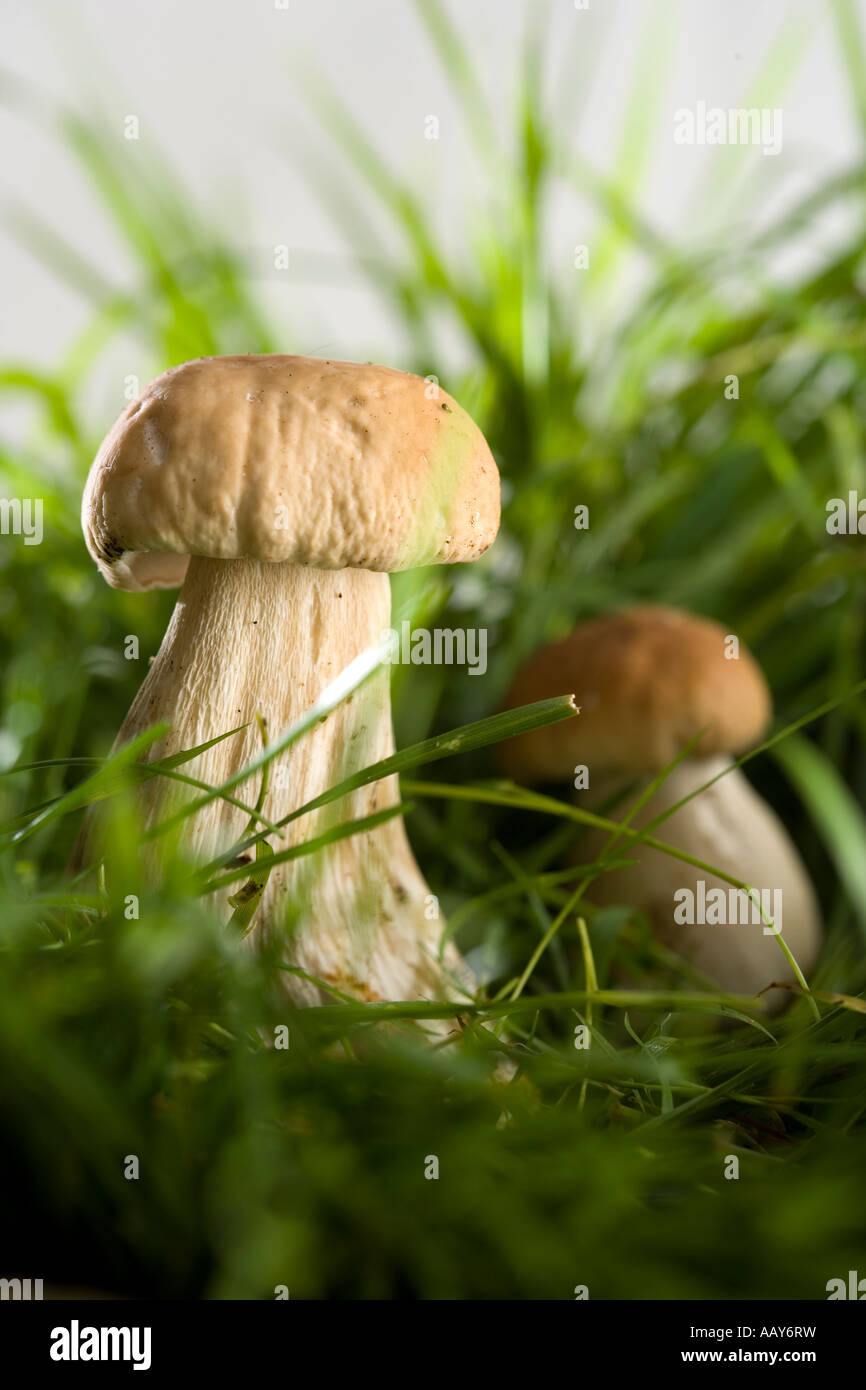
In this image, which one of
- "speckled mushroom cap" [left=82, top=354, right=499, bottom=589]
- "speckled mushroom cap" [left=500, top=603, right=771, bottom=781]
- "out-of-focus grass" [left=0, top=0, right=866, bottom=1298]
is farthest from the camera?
"speckled mushroom cap" [left=500, top=603, right=771, bottom=781]

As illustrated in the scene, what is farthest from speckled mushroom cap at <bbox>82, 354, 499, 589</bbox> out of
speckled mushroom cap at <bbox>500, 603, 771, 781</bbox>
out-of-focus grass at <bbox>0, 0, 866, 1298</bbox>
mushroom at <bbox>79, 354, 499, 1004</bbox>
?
speckled mushroom cap at <bbox>500, 603, 771, 781</bbox>

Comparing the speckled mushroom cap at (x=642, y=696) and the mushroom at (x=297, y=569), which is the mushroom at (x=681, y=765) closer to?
the speckled mushroom cap at (x=642, y=696)

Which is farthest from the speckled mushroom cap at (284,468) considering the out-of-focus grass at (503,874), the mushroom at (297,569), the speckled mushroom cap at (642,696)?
the speckled mushroom cap at (642,696)

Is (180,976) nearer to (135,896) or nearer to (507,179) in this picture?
(135,896)

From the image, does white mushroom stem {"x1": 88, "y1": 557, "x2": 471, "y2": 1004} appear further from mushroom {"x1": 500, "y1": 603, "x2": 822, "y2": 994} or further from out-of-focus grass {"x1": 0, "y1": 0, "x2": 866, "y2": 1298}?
mushroom {"x1": 500, "y1": 603, "x2": 822, "y2": 994}

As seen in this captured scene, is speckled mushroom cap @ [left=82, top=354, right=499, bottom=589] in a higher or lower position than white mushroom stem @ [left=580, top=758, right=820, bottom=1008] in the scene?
higher

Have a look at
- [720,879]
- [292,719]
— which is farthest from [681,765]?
[292,719]

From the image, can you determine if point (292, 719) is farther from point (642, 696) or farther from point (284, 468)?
point (642, 696)
